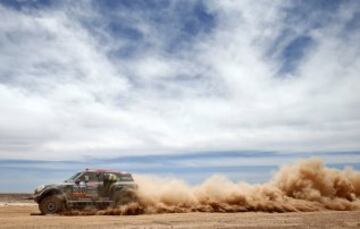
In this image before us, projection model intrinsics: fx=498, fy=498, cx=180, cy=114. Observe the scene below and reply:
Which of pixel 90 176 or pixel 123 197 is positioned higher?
pixel 90 176

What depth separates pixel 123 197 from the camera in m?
24.0

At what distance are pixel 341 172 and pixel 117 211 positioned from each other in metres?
16.2

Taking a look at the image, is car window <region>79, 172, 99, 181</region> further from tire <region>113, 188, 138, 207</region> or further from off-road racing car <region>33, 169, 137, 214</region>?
tire <region>113, 188, 138, 207</region>

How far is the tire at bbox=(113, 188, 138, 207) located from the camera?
2386 cm

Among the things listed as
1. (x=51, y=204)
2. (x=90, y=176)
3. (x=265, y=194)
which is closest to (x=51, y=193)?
(x=51, y=204)

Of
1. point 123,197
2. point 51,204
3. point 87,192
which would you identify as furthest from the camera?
point 123,197

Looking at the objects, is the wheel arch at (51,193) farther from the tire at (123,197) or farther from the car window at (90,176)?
the tire at (123,197)

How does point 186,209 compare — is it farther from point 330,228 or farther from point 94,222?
point 330,228

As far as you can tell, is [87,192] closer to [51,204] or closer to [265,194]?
[51,204]

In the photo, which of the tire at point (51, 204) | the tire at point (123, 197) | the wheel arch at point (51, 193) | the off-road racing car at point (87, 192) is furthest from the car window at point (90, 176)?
the tire at point (51, 204)

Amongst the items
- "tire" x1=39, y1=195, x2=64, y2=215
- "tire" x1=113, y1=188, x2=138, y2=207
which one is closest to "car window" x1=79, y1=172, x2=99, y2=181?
"tire" x1=113, y1=188, x2=138, y2=207

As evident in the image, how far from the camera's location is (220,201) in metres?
26.1

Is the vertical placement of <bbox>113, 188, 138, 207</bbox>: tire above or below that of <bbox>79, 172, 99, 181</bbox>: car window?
below

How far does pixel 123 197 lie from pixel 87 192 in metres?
1.73
